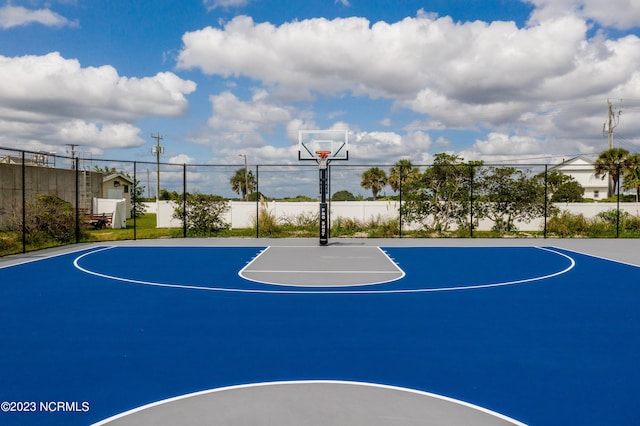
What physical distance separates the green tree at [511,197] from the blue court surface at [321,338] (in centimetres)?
985

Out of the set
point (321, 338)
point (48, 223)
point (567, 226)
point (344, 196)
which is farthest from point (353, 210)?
point (321, 338)

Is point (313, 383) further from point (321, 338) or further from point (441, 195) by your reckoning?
point (441, 195)

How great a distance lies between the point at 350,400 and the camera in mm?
4117

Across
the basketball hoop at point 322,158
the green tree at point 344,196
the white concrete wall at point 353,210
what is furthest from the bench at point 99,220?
the basketball hoop at point 322,158

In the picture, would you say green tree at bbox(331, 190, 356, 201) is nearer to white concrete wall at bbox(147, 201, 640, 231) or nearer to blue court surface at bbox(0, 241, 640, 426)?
white concrete wall at bbox(147, 201, 640, 231)

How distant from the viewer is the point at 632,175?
34.6 metres

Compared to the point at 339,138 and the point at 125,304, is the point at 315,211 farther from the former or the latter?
the point at 125,304

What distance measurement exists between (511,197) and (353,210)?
Result: 7425 mm

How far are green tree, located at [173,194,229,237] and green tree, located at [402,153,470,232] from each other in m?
8.40

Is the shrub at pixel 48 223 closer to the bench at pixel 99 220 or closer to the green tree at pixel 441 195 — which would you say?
the bench at pixel 99 220

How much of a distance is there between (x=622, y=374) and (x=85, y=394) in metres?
5.17

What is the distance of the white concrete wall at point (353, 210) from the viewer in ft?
72.6

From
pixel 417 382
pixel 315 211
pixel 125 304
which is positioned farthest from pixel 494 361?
pixel 315 211

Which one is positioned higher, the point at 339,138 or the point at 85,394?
the point at 339,138
